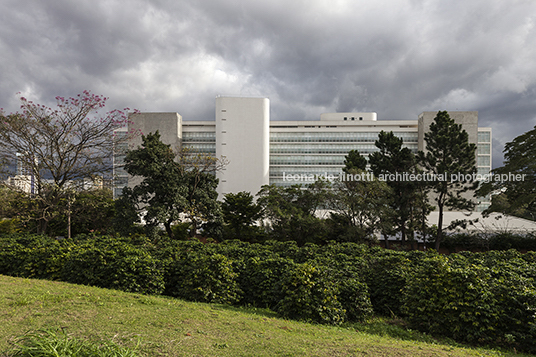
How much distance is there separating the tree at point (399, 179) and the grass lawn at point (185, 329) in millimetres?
14370

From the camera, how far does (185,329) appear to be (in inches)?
184

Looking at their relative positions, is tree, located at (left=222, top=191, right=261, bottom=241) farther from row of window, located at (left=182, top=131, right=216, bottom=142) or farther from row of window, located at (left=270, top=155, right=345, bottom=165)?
row of window, located at (left=182, top=131, right=216, bottom=142)

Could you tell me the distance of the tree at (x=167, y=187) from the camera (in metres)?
16.2

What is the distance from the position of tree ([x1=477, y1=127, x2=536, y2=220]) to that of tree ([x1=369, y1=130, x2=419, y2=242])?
393 centimetres

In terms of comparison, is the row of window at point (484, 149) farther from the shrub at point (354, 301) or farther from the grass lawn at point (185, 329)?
the grass lawn at point (185, 329)

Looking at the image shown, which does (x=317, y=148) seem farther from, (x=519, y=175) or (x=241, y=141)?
(x=519, y=175)

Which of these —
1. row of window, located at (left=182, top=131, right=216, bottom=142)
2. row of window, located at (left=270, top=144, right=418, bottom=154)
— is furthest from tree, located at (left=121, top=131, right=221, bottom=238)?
row of window, located at (left=182, top=131, right=216, bottom=142)

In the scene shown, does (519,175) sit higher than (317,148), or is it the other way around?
(317,148)

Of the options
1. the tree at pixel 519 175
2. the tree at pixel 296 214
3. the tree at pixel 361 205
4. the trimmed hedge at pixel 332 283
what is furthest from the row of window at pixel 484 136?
the trimmed hedge at pixel 332 283

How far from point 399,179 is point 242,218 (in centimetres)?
1111

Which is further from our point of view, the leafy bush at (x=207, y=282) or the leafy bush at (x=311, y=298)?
the leafy bush at (x=207, y=282)

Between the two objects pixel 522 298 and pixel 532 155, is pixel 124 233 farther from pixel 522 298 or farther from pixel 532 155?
pixel 532 155

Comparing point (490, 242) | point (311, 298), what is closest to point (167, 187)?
point (311, 298)

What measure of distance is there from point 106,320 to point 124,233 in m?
12.5
